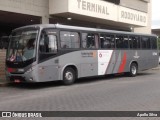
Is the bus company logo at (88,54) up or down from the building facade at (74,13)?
down

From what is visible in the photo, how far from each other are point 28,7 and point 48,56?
720 cm

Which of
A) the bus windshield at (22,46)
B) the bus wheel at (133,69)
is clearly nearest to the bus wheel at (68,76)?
the bus windshield at (22,46)

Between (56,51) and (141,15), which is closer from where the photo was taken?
(56,51)

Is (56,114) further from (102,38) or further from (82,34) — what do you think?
(102,38)

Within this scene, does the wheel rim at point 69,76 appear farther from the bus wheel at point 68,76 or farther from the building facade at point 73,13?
the building facade at point 73,13

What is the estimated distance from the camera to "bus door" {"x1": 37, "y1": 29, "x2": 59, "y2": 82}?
1536 cm

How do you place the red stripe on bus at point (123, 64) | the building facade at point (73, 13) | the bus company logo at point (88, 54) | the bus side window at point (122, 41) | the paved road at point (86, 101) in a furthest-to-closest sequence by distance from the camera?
1. the building facade at point (73, 13)
2. the red stripe on bus at point (123, 64)
3. the bus side window at point (122, 41)
4. the bus company logo at point (88, 54)
5. the paved road at point (86, 101)

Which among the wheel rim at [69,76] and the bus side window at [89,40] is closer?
the wheel rim at [69,76]

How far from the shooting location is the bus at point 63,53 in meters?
15.3

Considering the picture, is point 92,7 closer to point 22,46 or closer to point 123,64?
point 123,64

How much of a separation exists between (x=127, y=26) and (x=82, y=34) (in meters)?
15.2

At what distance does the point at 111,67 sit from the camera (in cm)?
2016

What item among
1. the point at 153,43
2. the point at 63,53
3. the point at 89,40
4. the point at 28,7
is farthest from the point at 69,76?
the point at 153,43

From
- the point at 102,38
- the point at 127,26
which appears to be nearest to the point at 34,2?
the point at 102,38
